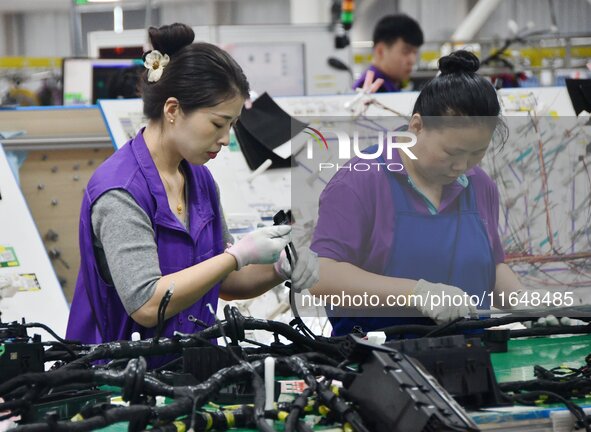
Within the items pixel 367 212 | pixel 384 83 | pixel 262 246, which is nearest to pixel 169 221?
pixel 262 246

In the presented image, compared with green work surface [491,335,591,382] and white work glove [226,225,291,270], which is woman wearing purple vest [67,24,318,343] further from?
green work surface [491,335,591,382]

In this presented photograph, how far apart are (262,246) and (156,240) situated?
249mm

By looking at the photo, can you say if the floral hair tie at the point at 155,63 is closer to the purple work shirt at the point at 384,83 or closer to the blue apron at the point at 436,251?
the blue apron at the point at 436,251

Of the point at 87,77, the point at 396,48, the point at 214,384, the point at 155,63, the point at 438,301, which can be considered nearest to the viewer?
the point at 214,384

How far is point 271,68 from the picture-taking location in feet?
18.0

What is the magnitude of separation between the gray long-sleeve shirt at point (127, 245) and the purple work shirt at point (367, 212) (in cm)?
35

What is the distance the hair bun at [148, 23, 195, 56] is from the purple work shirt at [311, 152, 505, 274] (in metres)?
0.60

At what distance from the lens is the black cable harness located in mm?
1058

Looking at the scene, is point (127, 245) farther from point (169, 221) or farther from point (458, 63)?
point (458, 63)

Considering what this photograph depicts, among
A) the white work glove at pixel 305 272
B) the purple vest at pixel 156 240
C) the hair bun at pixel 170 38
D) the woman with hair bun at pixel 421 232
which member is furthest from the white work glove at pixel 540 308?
the hair bun at pixel 170 38

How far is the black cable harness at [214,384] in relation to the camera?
3.47 ft

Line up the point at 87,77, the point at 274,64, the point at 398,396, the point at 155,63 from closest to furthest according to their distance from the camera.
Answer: the point at 398,396 < the point at 155,63 < the point at 274,64 < the point at 87,77

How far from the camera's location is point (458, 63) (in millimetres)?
1732

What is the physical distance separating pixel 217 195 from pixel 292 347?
755 mm
